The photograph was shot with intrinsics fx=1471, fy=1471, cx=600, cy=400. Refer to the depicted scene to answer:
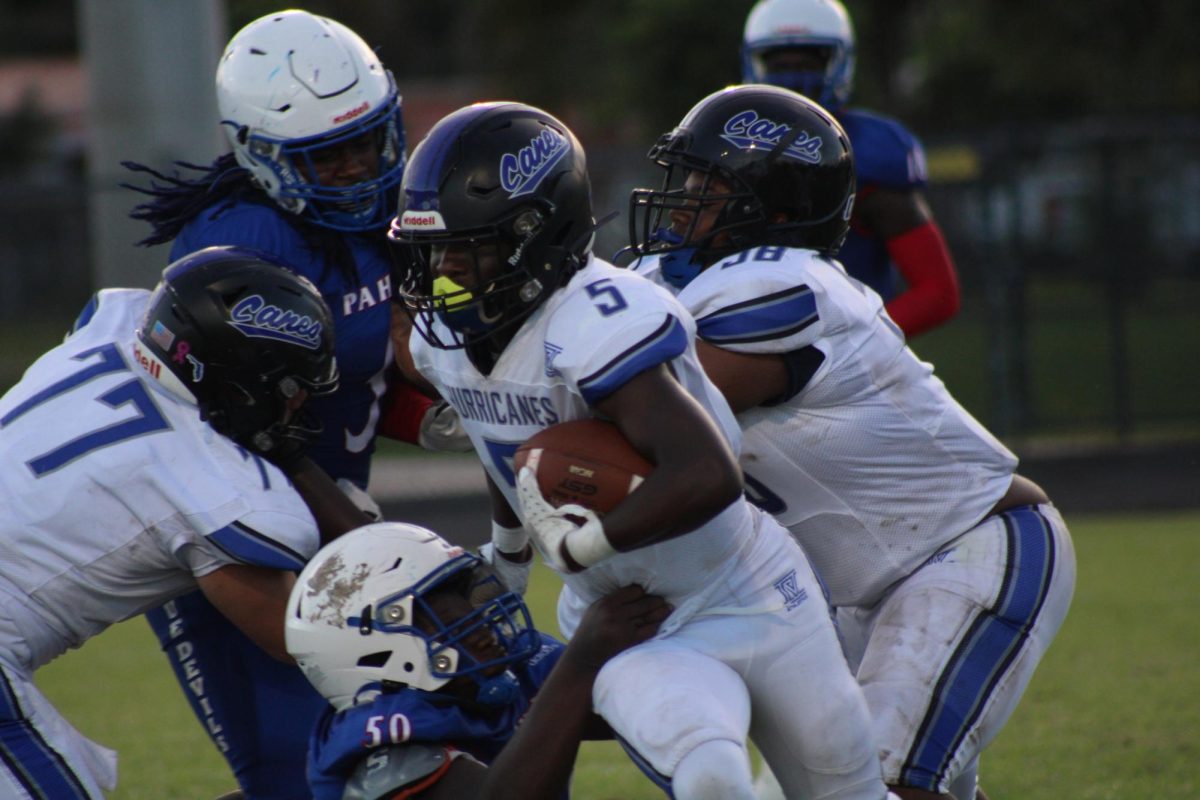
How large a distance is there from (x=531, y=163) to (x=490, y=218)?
16 centimetres

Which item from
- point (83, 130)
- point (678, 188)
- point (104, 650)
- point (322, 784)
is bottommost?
point (83, 130)

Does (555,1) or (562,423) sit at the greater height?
(562,423)

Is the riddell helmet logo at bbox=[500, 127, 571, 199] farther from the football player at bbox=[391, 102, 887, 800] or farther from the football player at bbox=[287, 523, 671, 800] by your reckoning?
the football player at bbox=[287, 523, 671, 800]

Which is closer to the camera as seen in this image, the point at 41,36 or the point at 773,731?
the point at 773,731

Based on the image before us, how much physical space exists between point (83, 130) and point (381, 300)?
30.7 m

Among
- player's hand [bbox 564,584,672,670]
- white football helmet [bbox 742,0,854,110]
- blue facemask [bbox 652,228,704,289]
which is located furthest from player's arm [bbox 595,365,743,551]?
white football helmet [bbox 742,0,854,110]

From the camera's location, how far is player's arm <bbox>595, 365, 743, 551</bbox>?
2.56m

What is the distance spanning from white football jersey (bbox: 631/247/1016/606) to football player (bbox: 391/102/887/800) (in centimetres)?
22

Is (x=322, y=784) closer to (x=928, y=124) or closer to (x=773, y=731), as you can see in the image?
(x=773, y=731)

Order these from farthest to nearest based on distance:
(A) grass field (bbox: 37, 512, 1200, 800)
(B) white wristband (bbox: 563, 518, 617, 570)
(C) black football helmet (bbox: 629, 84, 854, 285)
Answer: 1. (A) grass field (bbox: 37, 512, 1200, 800)
2. (C) black football helmet (bbox: 629, 84, 854, 285)
3. (B) white wristband (bbox: 563, 518, 617, 570)

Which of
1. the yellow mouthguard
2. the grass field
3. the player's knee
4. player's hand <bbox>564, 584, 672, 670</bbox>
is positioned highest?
the yellow mouthguard

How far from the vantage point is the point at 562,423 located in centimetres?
275

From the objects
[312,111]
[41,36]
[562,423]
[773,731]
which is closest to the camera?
[562,423]

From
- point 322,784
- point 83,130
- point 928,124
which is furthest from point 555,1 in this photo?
point 322,784
